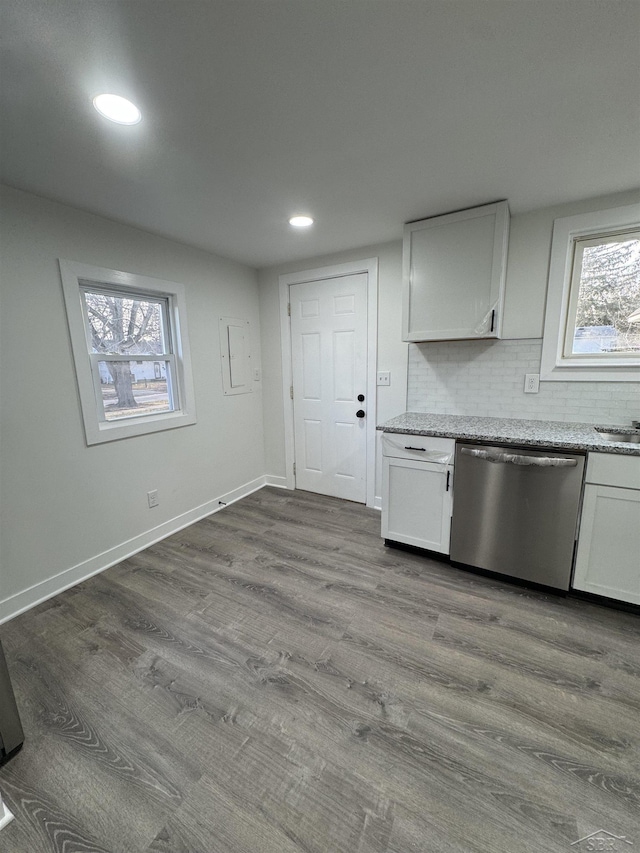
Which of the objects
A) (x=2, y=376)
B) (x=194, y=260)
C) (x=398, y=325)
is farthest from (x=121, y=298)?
(x=398, y=325)

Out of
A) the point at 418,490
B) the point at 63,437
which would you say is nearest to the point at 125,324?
the point at 63,437

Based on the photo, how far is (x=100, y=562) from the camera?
231 centimetres

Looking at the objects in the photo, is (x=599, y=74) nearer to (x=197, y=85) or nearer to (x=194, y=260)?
(x=197, y=85)

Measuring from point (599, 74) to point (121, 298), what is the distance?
107 inches

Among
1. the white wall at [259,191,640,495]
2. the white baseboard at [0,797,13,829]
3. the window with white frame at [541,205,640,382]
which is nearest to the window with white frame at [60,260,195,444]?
the white wall at [259,191,640,495]

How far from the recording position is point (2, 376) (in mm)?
1803

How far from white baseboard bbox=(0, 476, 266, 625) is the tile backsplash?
2037mm

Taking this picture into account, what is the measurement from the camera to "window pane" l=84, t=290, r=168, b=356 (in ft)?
7.48

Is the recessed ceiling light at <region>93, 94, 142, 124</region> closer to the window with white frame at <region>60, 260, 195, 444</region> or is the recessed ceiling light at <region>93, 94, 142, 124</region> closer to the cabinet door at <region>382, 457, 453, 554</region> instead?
the window with white frame at <region>60, 260, 195, 444</region>

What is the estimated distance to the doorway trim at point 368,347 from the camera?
9.45ft

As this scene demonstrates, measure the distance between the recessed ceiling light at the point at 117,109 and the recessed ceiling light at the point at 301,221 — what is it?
1.09 m

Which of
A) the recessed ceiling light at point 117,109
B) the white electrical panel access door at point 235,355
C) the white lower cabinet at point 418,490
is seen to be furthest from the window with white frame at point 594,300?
the white electrical panel access door at point 235,355

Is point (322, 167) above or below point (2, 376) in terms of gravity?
above

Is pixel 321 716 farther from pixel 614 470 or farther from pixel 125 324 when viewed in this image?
pixel 125 324
